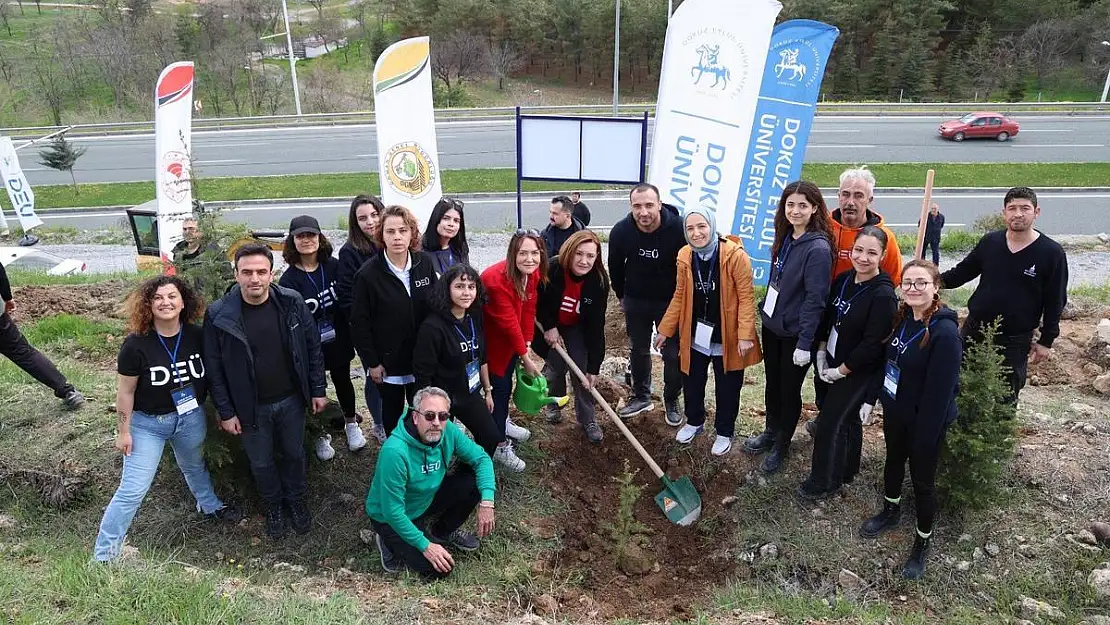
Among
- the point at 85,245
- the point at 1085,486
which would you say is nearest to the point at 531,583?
the point at 1085,486

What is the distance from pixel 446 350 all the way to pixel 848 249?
267 cm

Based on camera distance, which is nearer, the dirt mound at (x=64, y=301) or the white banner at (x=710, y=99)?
the white banner at (x=710, y=99)

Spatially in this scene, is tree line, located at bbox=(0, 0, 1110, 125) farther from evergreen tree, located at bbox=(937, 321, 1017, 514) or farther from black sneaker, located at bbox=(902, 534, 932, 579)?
black sneaker, located at bbox=(902, 534, 932, 579)

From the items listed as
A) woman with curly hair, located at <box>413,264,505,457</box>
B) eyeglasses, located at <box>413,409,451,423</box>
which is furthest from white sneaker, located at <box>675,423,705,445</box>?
eyeglasses, located at <box>413,409,451,423</box>

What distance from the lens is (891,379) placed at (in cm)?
395

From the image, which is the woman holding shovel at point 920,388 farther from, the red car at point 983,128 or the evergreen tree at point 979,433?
the red car at point 983,128

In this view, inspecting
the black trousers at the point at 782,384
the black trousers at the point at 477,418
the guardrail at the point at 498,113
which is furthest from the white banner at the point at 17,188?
the black trousers at the point at 782,384

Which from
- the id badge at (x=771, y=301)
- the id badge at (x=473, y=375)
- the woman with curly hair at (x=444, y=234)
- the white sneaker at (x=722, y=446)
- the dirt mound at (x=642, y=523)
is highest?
the woman with curly hair at (x=444, y=234)

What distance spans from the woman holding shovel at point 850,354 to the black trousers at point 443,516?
224 cm

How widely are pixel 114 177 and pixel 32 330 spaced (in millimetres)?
17422

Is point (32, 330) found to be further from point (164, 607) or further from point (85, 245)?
point (85, 245)

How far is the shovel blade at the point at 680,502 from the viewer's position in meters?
4.96

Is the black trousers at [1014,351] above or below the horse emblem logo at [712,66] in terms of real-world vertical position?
below

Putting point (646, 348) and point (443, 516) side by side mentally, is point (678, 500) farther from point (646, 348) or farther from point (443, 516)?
point (443, 516)
